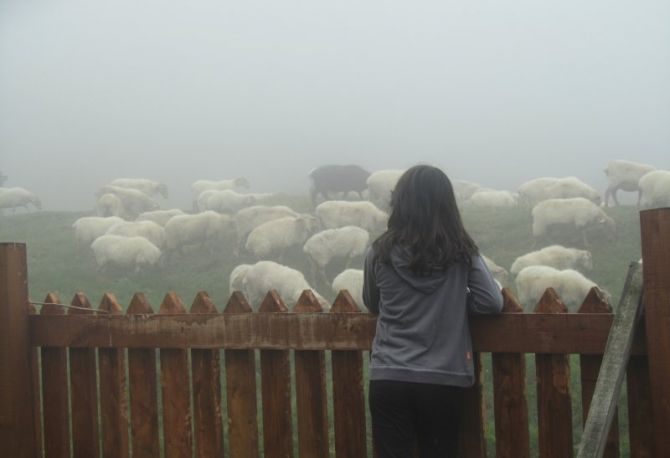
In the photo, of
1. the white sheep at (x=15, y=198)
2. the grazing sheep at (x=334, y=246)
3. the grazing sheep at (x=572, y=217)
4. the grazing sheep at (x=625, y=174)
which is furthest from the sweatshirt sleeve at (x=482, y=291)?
the white sheep at (x=15, y=198)

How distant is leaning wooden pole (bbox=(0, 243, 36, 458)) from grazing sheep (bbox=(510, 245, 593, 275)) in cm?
897

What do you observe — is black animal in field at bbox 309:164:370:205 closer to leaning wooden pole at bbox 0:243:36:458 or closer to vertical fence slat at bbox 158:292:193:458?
leaning wooden pole at bbox 0:243:36:458

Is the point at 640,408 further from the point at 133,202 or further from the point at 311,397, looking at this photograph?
the point at 133,202

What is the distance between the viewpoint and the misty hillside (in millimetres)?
12358

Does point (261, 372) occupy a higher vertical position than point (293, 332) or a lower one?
lower

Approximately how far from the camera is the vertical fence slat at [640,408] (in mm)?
2553

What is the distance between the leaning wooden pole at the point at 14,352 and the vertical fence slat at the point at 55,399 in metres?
0.11

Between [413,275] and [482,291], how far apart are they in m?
0.24

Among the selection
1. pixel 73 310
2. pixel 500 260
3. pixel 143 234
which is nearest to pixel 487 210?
pixel 500 260

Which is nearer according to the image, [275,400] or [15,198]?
[275,400]

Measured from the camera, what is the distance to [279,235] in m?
15.2

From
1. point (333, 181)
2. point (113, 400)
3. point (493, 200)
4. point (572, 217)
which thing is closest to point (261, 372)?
point (113, 400)

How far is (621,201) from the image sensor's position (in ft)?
76.9

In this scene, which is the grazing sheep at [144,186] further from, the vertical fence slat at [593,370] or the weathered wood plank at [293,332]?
the vertical fence slat at [593,370]
